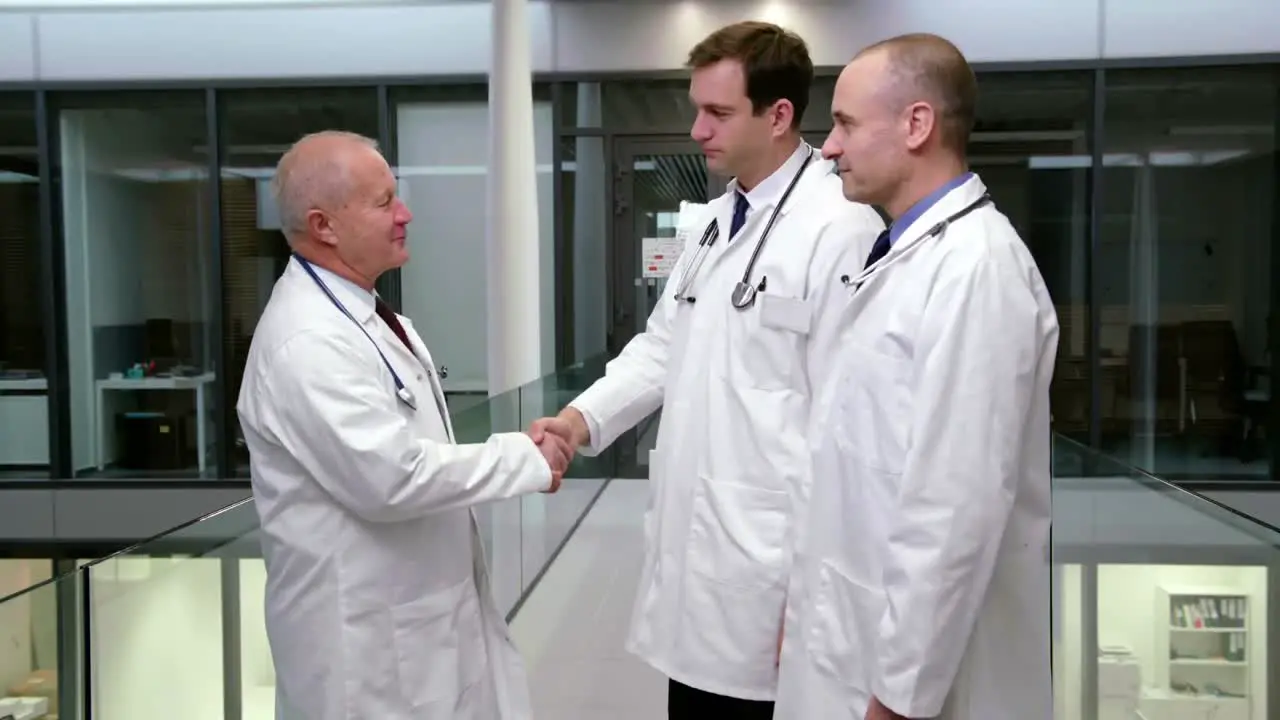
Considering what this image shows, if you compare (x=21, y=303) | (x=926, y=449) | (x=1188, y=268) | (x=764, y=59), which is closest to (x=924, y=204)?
(x=926, y=449)

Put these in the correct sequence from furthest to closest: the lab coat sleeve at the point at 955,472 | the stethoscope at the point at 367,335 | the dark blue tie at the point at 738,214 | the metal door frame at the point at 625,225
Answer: the metal door frame at the point at 625,225, the dark blue tie at the point at 738,214, the stethoscope at the point at 367,335, the lab coat sleeve at the point at 955,472

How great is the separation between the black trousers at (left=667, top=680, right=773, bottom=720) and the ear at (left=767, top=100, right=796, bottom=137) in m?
1.04

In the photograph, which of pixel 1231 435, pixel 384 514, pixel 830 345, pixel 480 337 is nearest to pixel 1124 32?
pixel 1231 435

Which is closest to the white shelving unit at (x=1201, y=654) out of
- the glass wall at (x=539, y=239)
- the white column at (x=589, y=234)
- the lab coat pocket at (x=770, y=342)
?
the lab coat pocket at (x=770, y=342)

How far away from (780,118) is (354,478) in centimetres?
100

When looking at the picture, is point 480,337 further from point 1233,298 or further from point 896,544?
point 896,544

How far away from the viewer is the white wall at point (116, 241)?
7906 mm

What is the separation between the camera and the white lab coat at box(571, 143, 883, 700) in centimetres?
182

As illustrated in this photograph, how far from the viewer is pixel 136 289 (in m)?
8.06

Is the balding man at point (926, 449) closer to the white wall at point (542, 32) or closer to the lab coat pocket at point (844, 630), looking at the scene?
the lab coat pocket at point (844, 630)

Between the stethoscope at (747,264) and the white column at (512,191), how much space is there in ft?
10.0

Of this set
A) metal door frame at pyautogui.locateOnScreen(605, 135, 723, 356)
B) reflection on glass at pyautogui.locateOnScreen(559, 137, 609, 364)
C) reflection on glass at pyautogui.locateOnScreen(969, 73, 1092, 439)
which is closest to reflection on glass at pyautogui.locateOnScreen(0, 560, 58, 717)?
metal door frame at pyautogui.locateOnScreen(605, 135, 723, 356)

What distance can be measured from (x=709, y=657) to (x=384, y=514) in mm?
627

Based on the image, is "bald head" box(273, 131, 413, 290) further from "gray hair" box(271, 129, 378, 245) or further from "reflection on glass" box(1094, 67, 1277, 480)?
"reflection on glass" box(1094, 67, 1277, 480)
